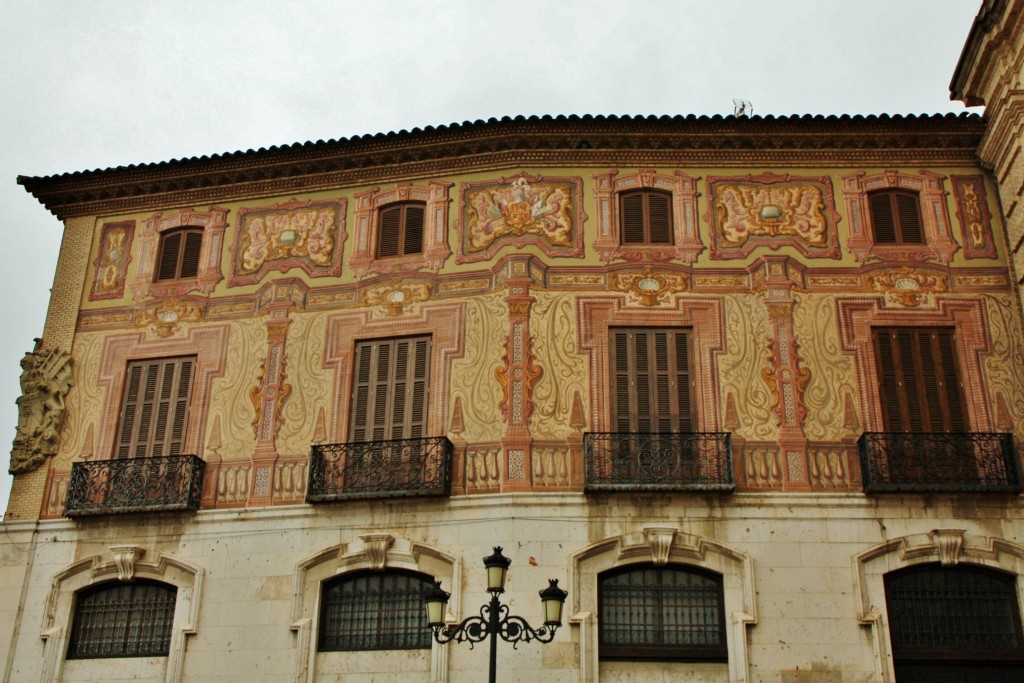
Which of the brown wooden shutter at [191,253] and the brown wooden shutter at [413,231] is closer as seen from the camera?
the brown wooden shutter at [413,231]

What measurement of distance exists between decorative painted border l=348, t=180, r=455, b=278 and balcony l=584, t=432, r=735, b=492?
4.33 metres

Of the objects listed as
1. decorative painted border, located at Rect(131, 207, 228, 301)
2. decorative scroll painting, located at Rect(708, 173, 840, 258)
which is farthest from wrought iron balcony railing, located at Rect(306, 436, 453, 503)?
decorative scroll painting, located at Rect(708, 173, 840, 258)

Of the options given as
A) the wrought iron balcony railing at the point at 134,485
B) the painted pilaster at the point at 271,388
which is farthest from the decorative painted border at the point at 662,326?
the wrought iron balcony railing at the point at 134,485

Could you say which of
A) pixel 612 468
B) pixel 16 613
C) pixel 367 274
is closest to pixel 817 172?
pixel 612 468

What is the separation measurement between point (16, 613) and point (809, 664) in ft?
39.7

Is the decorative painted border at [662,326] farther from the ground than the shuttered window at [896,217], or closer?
closer

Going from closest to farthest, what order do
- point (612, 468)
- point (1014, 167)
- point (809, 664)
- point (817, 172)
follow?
point (809, 664) → point (612, 468) → point (1014, 167) → point (817, 172)

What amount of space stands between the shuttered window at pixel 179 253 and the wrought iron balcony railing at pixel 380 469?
476 cm

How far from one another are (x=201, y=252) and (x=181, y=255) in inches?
16.1

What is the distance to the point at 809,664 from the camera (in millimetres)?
15031

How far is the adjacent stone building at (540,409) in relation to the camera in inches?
616

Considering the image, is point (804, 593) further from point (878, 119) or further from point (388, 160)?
point (388, 160)

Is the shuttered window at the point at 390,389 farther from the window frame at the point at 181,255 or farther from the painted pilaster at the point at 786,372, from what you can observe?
the painted pilaster at the point at 786,372

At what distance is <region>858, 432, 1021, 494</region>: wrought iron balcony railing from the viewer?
15852 millimetres
